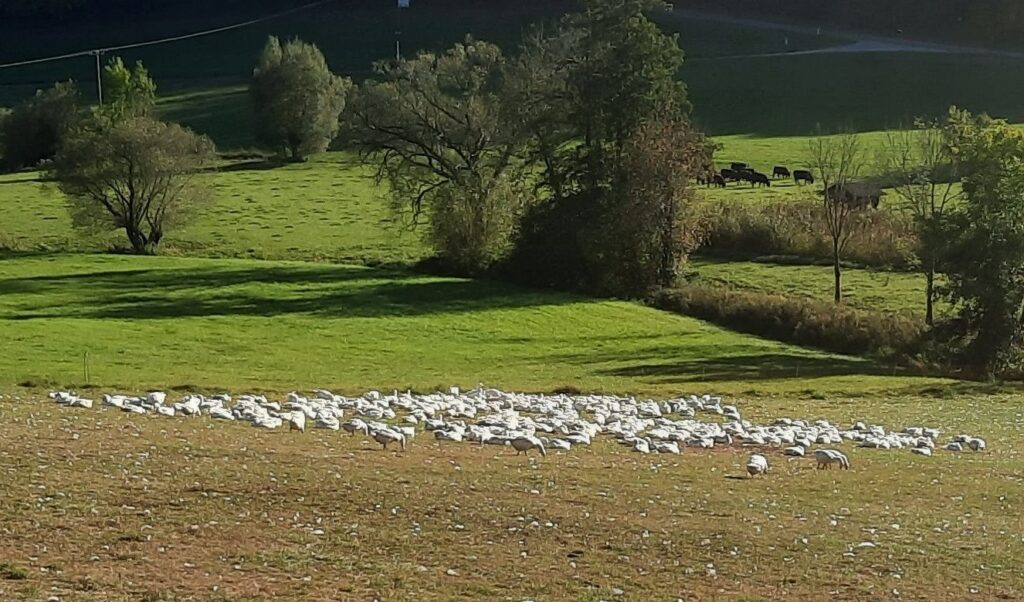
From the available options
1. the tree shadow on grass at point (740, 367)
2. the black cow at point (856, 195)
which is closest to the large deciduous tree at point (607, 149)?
the black cow at point (856, 195)

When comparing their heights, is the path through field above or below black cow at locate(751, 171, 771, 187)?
above

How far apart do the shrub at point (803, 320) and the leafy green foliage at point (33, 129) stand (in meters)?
78.4

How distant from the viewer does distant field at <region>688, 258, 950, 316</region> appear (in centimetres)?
6769

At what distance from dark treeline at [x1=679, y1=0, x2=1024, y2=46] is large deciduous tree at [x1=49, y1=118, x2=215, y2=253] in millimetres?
107577

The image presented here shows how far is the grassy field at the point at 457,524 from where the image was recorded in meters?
15.1

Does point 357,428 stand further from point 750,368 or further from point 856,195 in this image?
point 856,195

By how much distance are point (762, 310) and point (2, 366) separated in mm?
37442

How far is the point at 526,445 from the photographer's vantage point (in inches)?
997

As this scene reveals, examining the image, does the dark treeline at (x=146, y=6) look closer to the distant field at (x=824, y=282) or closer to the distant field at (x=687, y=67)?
the distant field at (x=687, y=67)

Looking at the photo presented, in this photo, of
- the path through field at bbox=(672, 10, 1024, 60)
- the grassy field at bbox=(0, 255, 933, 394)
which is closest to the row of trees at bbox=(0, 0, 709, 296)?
the grassy field at bbox=(0, 255, 933, 394)

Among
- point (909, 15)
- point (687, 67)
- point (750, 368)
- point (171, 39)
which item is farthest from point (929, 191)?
point (171, 39)

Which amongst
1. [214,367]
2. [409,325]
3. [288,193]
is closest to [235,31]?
[288,193]

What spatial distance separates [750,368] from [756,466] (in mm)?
31155

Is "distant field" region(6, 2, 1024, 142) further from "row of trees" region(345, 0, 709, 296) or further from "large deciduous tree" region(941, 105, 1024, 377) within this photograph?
"large deciduous tree" region(941, 105, 1024, 377)
